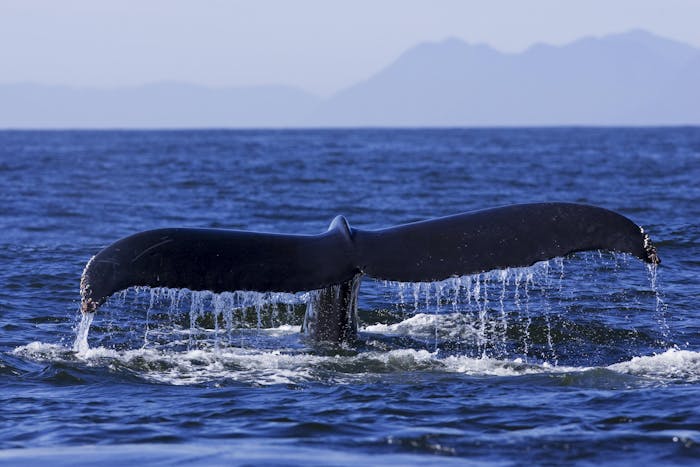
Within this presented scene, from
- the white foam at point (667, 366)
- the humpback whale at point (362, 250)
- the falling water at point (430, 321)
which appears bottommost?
the falling water at point (430, 321)

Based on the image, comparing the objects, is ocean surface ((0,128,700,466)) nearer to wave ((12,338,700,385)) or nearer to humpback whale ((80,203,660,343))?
A: wave ((12,338,700,385))

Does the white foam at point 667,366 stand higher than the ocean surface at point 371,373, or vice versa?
the white foam at point 667,366

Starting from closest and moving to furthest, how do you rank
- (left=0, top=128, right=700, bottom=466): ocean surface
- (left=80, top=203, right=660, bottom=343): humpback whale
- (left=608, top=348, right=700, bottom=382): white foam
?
1. (left=0, top=128, right=700, bottom=466): ocean surface
2. (left=80, top=203, right=660, bottom=343): humpback whale
3. (left=608, top=348, right=700, bottom=382): white foam

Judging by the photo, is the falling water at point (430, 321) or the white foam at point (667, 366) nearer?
the white foam at point (667, 366)

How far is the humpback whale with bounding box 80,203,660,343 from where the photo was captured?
7.07 metres

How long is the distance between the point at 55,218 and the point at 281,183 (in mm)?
11082

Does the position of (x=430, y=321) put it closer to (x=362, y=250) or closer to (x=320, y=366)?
(x=320, y=366)

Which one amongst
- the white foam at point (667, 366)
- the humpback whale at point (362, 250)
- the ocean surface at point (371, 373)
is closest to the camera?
the ocean surface at point (371, 373)

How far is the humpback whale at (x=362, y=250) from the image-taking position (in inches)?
278

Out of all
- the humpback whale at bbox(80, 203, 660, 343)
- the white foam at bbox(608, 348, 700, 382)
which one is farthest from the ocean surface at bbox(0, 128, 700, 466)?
the humpback whale at bbox(80, 203, 660, 343)

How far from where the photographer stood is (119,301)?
12.1 metres

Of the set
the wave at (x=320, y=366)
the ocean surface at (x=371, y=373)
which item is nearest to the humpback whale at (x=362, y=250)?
the ocean surface at (x=371, y=373)

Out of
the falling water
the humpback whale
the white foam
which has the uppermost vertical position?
the humpback whale

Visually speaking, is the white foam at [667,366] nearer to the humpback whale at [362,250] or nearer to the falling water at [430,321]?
the falling water at [430,321]
